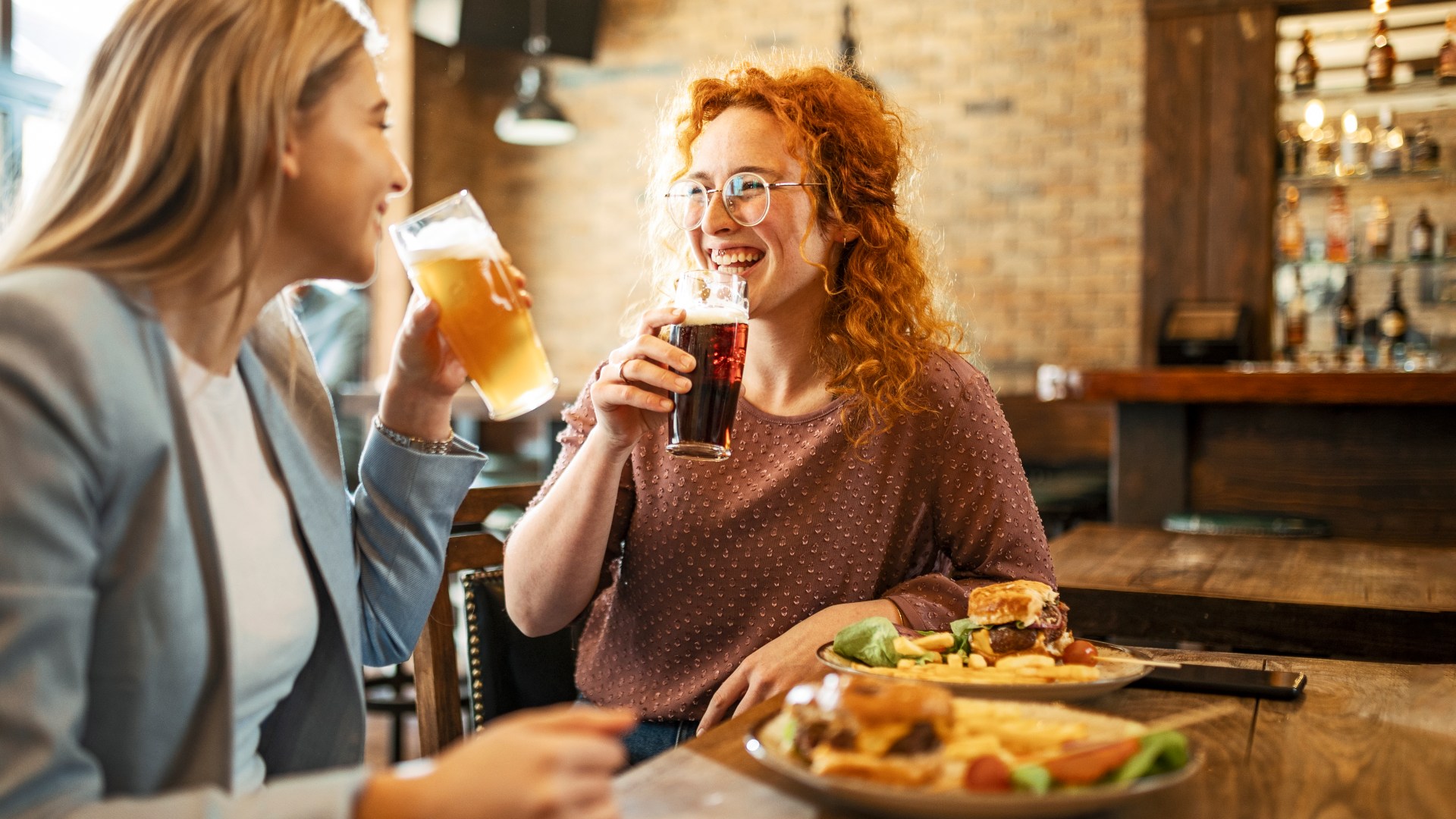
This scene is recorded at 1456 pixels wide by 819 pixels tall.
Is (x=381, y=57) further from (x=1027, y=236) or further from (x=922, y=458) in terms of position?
(x=1027, y=236)

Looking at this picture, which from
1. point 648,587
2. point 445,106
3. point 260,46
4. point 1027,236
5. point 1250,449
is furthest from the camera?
point 445,106

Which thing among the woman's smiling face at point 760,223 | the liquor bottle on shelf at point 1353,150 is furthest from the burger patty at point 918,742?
the liquor bottle on shelf at point 1353,150

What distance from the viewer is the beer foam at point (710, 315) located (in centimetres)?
133

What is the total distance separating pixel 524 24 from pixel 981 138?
8.58ft

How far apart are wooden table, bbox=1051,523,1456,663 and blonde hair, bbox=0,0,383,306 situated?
135cm

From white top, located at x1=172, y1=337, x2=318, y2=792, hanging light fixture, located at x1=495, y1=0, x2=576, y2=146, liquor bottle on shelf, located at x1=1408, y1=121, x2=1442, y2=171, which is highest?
hanging light fixture, located at x1=495, y1=0, x2=576, y2=146

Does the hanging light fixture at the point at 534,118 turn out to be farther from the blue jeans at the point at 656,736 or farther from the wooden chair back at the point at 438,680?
the blue jeans at the point at 656,736

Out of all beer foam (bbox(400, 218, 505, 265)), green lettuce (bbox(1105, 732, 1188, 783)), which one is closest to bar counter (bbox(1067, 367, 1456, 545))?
beer foam (bbox(400, 218, 505, 265))

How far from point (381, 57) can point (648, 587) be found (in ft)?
2.44

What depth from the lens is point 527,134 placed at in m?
6.32

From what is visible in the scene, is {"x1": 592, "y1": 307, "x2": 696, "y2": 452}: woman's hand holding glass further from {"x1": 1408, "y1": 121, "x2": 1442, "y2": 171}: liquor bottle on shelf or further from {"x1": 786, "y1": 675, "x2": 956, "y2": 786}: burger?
{"x1": 1408, "y1": 121, "x2": 1442, "y2": 171}: liquor bottle on shelf

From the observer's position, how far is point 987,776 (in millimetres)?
751

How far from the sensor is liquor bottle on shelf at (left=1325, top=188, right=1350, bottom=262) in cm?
448

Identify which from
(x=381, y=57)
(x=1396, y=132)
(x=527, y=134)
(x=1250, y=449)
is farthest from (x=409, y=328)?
(x=527, y=134)
